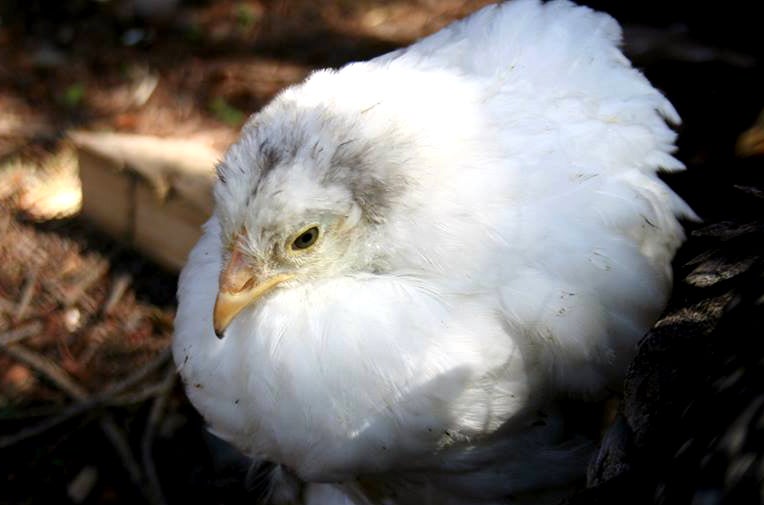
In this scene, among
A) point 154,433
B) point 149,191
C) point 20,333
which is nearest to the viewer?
point 154,433

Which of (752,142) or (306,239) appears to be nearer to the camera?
(306,239)

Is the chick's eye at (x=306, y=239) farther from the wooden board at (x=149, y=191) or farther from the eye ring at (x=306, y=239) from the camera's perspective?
the wooden board at (x=149, y=191)

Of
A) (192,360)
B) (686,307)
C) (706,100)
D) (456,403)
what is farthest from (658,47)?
(192,360)

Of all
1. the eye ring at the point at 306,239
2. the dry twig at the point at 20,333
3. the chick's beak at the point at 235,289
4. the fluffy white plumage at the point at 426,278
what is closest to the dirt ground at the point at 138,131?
the dry twig at the point at 20,333

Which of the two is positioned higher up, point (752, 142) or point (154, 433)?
point (752, 142)

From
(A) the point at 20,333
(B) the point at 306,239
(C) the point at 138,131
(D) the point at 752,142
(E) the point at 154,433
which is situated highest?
(B) the point at 306,239

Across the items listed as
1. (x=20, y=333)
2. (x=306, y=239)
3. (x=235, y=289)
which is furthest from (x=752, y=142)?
(x=20, y=333)

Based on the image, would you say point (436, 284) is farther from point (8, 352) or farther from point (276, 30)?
point (276, 30)

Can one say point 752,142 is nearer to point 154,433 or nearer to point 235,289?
point 235,289
